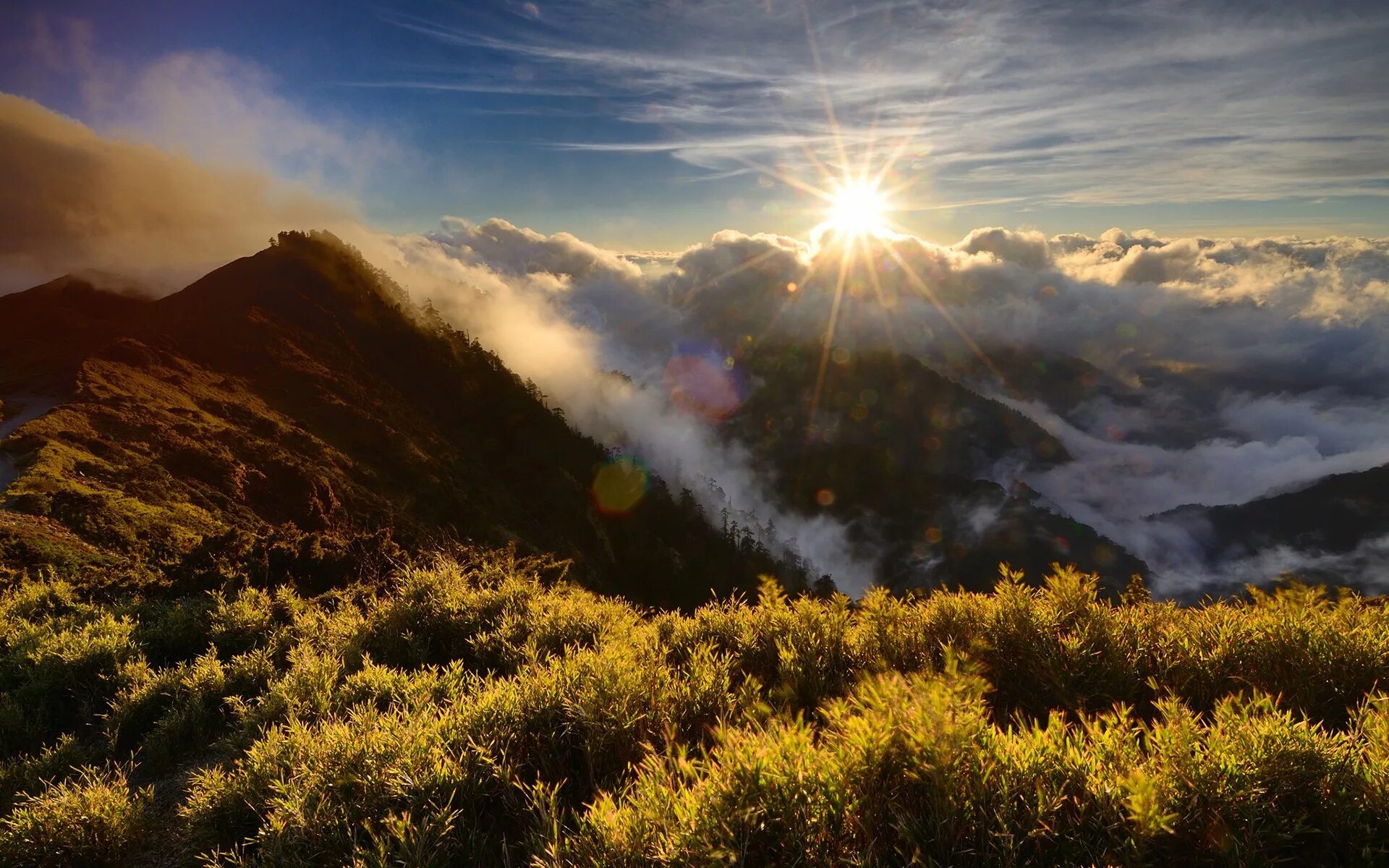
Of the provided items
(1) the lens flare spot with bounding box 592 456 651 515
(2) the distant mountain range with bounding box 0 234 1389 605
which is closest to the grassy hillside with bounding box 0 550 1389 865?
(2) the distant mountain range with bounding box 0 234 1389 605

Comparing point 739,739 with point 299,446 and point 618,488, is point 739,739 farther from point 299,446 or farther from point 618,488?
point 618,488

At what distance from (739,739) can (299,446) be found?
5018cm

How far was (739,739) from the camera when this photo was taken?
443 cm

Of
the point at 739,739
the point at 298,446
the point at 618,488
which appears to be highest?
the point at 739,739

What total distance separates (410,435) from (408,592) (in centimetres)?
5480

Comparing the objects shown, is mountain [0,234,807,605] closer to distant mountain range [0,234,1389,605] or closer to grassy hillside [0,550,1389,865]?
distant mountain range [0,234,1389,605]

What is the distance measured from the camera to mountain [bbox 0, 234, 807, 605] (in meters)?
23.1

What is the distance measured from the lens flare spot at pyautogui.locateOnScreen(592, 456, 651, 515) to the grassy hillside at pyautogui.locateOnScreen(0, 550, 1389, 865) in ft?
238

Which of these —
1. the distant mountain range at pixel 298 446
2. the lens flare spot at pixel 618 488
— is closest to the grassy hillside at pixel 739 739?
the distant mountain range at pixel 298 446

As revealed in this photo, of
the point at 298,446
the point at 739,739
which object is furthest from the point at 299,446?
the point at 739,739

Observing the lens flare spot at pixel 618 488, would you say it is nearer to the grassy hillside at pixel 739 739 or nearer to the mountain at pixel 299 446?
the mountain at pixel 299 446

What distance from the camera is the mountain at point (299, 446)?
23141 mm

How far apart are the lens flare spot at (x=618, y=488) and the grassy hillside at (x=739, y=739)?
7250cm

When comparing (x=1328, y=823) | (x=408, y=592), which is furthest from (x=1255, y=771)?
(x=408, y=592)
